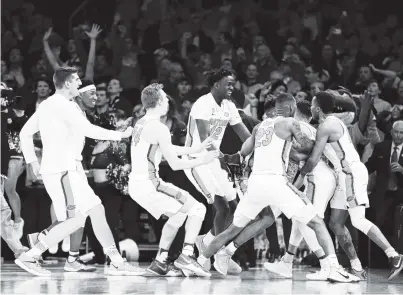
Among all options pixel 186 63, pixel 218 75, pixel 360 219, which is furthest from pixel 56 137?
pixel 186 63

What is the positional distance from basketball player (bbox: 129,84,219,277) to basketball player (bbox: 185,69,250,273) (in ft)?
1.26

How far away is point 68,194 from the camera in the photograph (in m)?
9.37

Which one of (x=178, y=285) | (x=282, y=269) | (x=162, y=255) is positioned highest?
(x=162, y=255)

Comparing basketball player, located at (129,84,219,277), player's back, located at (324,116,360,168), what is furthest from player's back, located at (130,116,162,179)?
player's back, located at (324,116,360,168)

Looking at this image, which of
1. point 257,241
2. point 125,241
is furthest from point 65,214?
point 257,241

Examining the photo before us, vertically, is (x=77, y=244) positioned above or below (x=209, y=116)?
below

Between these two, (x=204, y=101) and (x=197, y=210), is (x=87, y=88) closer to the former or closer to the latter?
(x=204, y=101)

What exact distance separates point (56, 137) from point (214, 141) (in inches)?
65.2

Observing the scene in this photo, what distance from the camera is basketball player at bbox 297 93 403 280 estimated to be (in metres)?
9.35

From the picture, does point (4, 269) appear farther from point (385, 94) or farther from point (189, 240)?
point (385, 94)

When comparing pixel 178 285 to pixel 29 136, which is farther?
pixel 29 136

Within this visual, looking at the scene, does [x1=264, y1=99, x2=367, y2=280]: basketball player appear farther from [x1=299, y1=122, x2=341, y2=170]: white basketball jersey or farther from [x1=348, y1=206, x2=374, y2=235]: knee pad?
[x1=348, y1=206, x2=374, y2=235]: knee pad

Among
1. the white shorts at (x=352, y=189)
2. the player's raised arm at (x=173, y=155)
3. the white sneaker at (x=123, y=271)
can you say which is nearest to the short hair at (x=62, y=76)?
the player's raised arm at (x=173, y=155)

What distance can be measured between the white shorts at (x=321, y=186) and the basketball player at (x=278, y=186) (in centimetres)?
65
